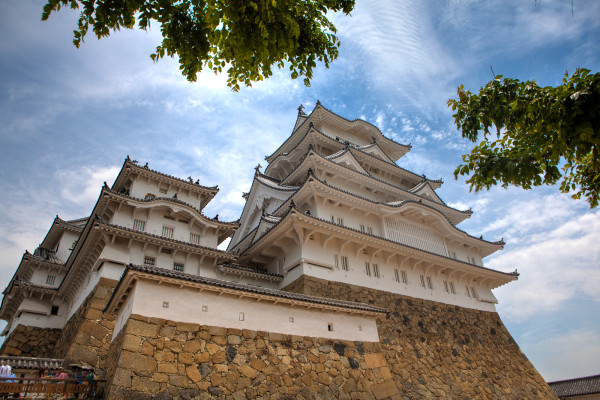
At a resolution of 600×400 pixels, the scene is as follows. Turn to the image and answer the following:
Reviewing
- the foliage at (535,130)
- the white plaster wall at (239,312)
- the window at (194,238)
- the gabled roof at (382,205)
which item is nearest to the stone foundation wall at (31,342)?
the window at (194,238)

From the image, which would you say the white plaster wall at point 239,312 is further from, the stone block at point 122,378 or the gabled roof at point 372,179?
the gabled roof at point 372,179

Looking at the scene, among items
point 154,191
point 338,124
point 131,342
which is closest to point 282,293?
point 131,342

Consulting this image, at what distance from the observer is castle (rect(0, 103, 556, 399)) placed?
28.3 ft

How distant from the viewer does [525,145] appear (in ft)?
22.9

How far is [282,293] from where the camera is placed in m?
10.4

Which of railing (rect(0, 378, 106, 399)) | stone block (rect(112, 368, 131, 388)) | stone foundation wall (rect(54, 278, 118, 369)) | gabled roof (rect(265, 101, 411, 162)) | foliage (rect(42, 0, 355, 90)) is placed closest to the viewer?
foliage (rect(42, 0, 355, 90))

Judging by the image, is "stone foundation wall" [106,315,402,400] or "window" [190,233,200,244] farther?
"window" [190,233,200,244]

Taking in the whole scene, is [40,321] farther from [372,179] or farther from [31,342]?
[372,179]

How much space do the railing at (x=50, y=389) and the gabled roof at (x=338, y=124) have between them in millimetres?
20186

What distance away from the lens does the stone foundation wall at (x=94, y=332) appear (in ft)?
38.4

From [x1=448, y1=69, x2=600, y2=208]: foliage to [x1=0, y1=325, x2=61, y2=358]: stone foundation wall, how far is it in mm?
18835

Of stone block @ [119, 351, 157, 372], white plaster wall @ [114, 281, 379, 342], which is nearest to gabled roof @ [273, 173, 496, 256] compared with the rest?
white plaster wall @ [114, 281, 379, 342]

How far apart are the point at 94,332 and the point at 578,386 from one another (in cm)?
3571

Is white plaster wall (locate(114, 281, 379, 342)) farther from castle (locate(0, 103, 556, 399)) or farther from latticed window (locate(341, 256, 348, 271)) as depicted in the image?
latticed window (locate(341, 256, 348, 271))
